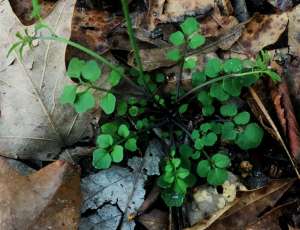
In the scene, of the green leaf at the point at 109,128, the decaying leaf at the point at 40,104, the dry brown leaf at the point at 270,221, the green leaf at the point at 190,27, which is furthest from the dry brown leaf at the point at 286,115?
the decaying leaf at the point at 40,104

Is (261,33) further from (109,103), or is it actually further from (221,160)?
(109,103)

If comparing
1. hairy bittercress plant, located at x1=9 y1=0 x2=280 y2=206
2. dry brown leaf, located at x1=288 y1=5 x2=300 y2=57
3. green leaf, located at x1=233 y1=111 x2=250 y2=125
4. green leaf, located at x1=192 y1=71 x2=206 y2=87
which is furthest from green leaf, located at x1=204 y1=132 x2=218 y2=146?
dry brown leaf, located at x1=288 y1=5 x2=300 y2=57

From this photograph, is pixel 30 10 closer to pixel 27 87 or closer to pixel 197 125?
pixel 27 87

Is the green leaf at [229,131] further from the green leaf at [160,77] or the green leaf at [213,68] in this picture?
the green leaf at [160,77]

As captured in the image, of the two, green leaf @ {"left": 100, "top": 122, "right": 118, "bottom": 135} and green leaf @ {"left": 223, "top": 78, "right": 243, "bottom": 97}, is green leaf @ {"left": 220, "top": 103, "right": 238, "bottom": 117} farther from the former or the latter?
green leaf @ {"left": 100, "top": 122, "right": 118, "bottom": 135}

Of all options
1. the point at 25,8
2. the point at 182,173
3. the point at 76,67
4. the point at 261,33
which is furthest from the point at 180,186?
the point at 25,8

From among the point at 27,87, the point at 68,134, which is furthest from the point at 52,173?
the point at 27,87
